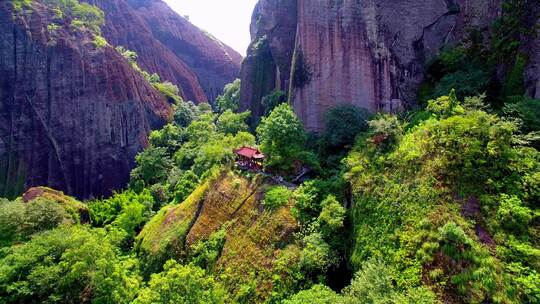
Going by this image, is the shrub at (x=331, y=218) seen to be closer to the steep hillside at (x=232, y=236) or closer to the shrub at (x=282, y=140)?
the steep hillside at (x=232, y=236)

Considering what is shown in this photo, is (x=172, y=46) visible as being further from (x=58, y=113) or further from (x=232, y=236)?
(x=232, y=236)

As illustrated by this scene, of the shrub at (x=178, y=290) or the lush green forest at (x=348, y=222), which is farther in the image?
the shrub at (x=178, y=290)

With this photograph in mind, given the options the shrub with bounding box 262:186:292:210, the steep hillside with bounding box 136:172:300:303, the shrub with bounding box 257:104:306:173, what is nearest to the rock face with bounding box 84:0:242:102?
the steep hillside with bounding box 136:172:300:303

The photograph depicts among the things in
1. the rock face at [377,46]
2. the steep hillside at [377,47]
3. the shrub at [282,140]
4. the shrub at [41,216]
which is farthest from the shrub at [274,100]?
the shrub at [41,216]

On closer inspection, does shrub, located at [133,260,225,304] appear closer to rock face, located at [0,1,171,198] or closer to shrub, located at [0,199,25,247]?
shrub, located at [0,199,25,247]

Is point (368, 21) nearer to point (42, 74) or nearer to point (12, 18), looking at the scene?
point (42, 74)

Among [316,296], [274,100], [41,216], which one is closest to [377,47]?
[274,100]

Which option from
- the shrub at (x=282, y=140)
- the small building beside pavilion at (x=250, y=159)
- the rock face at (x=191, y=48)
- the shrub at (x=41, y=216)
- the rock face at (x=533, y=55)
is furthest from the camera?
the rock face at (x=191, y=48)

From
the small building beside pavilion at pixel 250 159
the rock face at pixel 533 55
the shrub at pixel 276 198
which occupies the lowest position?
the shrub at pixel 276 198
